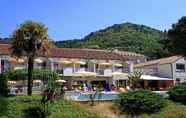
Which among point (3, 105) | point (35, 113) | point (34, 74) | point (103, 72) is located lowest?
point (35, 113)

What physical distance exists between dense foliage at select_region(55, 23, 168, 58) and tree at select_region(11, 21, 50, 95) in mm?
71924

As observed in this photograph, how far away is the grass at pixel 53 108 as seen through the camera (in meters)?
39.9

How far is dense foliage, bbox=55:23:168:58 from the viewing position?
126700mm

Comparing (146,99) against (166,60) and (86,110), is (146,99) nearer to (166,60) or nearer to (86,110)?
(86,110)

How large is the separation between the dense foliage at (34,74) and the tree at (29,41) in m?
13.9

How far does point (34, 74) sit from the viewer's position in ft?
203

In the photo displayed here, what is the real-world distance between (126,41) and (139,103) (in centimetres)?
9152

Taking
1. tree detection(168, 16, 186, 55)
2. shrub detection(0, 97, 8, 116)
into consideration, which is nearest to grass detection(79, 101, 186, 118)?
shrub detection(0, 97, 8, 116)

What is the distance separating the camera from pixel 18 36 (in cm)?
4681

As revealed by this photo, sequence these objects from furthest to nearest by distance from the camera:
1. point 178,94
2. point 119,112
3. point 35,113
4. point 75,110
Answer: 1. point 178,94
2. point 119,112
3. point 75,110
4. point 35,113

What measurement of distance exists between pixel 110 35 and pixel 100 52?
2508 inches

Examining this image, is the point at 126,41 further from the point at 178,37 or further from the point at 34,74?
the point at 34,74

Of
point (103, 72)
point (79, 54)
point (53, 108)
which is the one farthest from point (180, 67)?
point (53, 108)

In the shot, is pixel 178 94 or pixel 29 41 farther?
pixel 178 94
